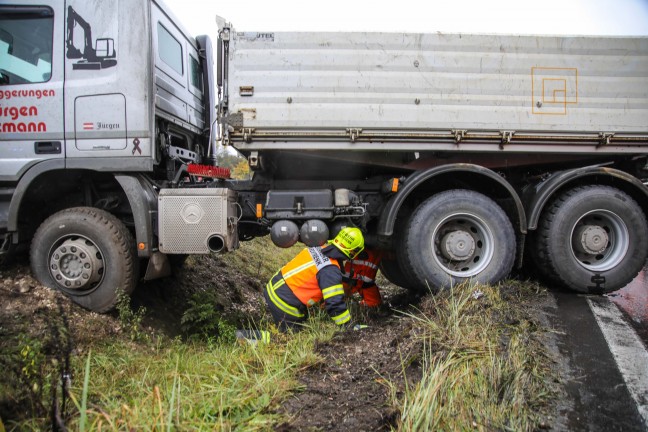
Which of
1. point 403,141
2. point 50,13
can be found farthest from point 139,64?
point 403,141

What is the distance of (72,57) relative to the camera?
12.8 ft

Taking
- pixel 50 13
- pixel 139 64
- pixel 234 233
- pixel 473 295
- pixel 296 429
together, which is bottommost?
pixel 296 429

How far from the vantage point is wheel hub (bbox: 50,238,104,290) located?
3.93 metres

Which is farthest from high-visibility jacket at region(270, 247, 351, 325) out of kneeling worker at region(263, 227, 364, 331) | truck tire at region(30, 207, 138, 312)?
truck tire at region(30, 207, 138, 312)

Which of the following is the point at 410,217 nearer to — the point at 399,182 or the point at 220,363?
the point at 399,182

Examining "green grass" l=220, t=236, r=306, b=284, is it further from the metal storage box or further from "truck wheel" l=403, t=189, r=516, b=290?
"truck wheel" l=403, t=189, r=516, b=290

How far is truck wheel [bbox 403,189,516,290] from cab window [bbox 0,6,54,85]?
3624 millimetres

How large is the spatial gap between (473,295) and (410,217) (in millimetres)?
900

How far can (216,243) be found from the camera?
4062 mm

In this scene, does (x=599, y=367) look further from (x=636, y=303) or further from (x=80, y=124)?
(x=80, y=124)

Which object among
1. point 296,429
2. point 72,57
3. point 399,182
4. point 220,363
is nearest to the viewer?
point 296,429

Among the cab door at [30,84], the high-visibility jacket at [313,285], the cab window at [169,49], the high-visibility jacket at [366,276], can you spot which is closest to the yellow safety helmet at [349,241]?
the high-visibility jacket at [313,285]

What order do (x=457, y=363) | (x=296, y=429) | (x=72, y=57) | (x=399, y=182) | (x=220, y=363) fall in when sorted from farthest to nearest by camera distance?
(x=399, y=182), (x=72, y=57), (x=220, y=363), (x=457, y=363), (x=296, y=429)

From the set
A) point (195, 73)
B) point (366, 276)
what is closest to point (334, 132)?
point (366, 276)
